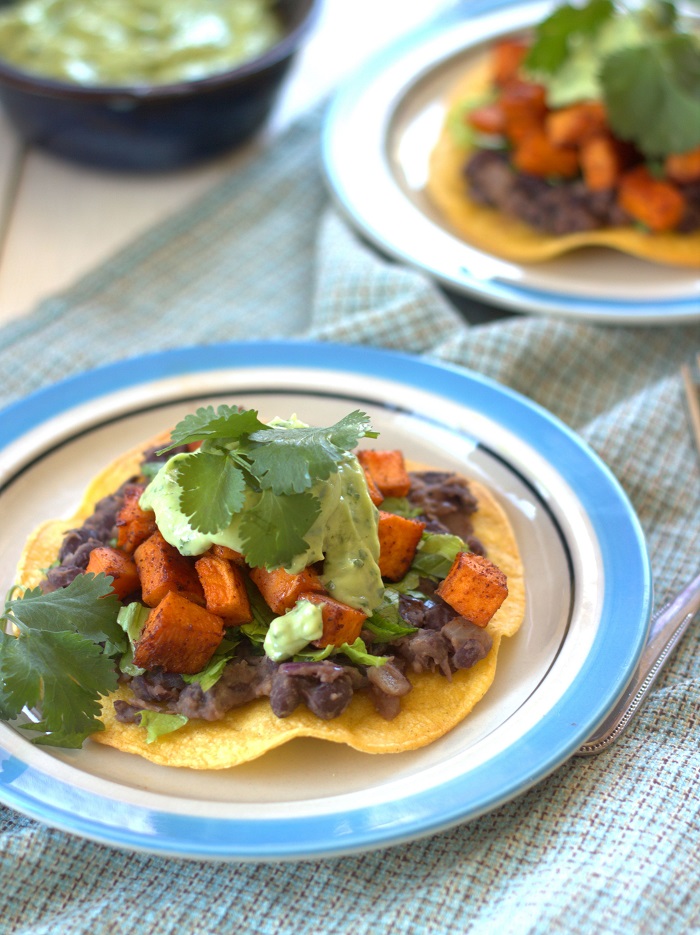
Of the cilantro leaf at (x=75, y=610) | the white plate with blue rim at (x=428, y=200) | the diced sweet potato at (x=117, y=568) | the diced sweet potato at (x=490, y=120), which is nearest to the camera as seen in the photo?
the cilantro leaf at (x=75, y=610)

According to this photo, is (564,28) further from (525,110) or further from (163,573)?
(163,573)

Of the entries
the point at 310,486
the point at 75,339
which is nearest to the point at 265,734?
the point at 310,486

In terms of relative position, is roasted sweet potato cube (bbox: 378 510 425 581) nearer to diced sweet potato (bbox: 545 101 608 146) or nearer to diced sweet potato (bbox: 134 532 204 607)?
diced sweet potato (bbox: 134 532 204 607)

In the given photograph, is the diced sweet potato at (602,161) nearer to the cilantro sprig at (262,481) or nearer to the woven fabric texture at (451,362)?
the woven fabric texture at (451,362)

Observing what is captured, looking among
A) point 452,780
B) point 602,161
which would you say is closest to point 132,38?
point 602,161

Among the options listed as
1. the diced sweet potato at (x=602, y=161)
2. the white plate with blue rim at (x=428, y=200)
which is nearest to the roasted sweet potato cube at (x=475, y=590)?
the white plate with blue rim at (x=428, y=200)

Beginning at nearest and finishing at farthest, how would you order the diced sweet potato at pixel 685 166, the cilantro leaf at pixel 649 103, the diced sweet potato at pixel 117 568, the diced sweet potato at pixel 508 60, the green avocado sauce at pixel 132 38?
1. the diced sweet potato at pixel 117 568
2. the cilantro leaf at pixel 649 103
3. the diced sweet potato at pixel 685 166
4. the diced sweet potato at pixel 508 60
5. the green avocado sauce at pixel 132 38

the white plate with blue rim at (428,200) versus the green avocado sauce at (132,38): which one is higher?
the green avocado sauce at (132,38)
